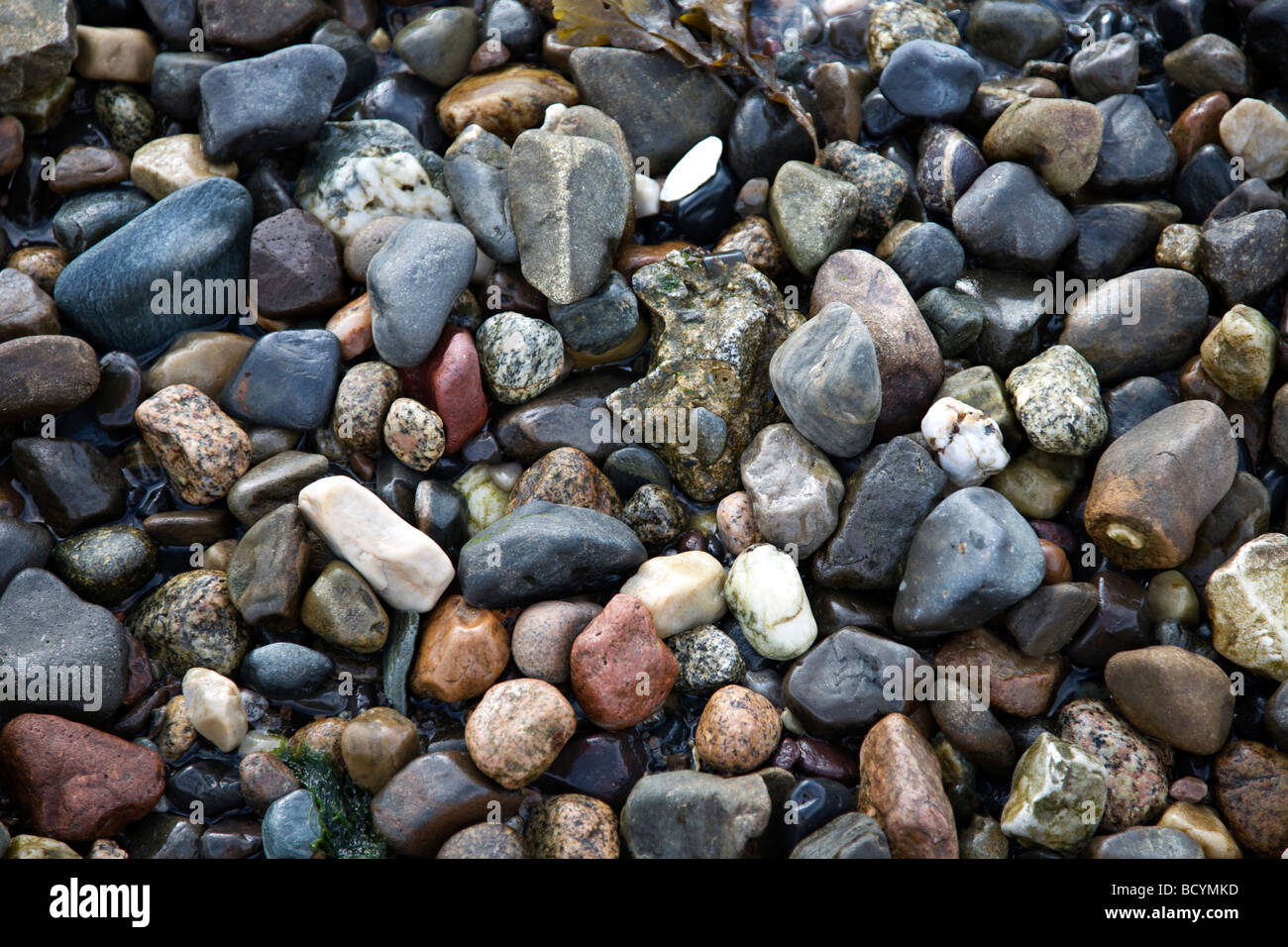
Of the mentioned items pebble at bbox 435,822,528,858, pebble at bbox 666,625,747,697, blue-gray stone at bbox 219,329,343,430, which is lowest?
pebble at bbox 435,822,528,858

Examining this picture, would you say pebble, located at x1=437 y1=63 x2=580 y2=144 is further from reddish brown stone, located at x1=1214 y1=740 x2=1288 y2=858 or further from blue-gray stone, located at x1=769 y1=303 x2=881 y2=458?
reddish brown stone, located at x1=1214 y1=740 x2=1288 y2=858

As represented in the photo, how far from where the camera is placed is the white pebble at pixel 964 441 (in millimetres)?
3652

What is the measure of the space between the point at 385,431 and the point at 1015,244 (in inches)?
116

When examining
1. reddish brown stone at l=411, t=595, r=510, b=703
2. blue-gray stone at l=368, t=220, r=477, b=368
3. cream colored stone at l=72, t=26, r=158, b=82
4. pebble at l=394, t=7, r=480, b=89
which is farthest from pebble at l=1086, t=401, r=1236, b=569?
cream colored stone at l=72, t=26, r=158, b=82

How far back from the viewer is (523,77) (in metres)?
4.51

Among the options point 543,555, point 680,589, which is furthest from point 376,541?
point 680,589

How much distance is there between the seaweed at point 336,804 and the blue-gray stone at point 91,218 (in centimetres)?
259

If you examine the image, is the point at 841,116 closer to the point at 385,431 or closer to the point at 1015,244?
the point at 1015,244

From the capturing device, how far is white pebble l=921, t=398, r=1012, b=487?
3.65 metres

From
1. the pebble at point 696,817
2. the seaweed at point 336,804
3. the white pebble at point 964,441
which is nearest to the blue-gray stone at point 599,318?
the white pebble at point 964,441

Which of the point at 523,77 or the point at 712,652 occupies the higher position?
the point at 523,77

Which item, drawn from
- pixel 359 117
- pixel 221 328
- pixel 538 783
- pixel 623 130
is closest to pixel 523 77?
pixel 623 130

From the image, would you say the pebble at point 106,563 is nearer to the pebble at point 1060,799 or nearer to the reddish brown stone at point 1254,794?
the pebble at point 1060,799

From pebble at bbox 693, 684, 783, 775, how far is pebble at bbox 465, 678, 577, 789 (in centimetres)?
51
